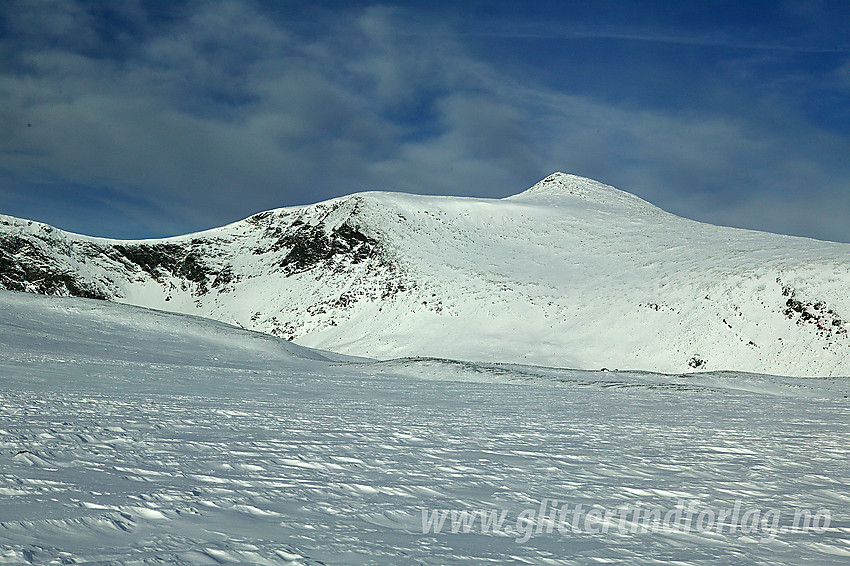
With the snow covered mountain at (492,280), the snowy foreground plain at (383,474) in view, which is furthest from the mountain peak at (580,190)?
the snowy foreground plain at (383,474)

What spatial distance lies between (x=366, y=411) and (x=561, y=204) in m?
66.9

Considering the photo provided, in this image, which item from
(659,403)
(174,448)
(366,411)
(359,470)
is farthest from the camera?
(659,403)

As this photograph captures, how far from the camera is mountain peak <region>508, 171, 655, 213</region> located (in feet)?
263

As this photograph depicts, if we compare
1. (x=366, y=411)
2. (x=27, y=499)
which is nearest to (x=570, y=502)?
(x=27, y=499)

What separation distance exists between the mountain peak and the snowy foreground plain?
229 ft

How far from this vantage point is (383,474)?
18.2ft

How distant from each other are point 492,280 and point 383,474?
41640 mm

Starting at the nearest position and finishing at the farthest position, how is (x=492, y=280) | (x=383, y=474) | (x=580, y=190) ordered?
(x=383, y=474) → (x=492, y=280) → (x=580, y=190)

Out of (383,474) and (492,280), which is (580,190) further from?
(383,474)

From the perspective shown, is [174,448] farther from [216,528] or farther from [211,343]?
[211,343]

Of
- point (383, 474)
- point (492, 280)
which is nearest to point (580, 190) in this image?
point (492, 280)

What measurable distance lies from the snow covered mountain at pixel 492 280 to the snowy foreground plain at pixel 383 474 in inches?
847

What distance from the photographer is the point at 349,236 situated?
2234 inches

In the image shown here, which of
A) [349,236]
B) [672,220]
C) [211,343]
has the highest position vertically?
[672,220]
